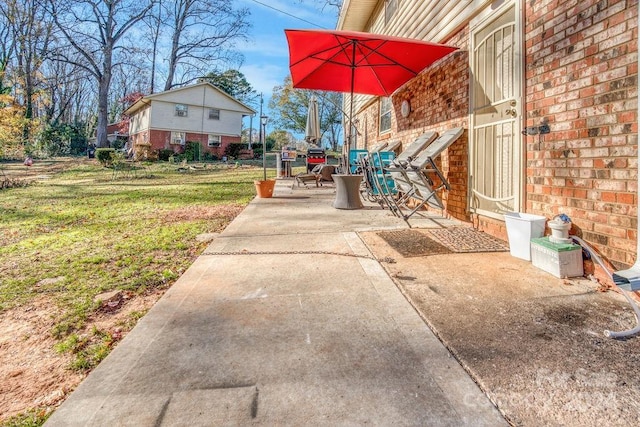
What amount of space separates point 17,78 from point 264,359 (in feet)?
108

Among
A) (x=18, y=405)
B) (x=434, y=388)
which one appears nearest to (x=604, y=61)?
(x=434, y=388)

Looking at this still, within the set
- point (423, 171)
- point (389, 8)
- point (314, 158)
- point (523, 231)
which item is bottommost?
point (523, 231)

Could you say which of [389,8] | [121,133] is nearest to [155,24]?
[121,133]

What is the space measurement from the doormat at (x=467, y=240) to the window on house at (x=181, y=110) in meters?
26.5

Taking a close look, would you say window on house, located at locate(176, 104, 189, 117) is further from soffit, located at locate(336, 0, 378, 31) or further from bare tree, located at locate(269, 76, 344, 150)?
soffit, located at locate(336, 0, 378, 31)

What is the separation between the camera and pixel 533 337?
1587 millimetres

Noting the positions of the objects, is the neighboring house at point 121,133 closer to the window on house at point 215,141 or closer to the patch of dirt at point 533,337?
the window on house at point 215,141

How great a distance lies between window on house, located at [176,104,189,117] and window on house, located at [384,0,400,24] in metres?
22.0

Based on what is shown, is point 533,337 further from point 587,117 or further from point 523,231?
point 587,117

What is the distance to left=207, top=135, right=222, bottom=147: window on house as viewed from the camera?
27.3 m

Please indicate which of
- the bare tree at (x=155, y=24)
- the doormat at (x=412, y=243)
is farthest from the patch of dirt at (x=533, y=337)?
the bare tree at (x=155, y=24)

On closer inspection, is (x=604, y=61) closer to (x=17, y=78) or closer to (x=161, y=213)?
(x=161, y=213)

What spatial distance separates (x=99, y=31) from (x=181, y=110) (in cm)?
713

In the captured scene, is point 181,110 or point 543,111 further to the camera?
point 181,110
